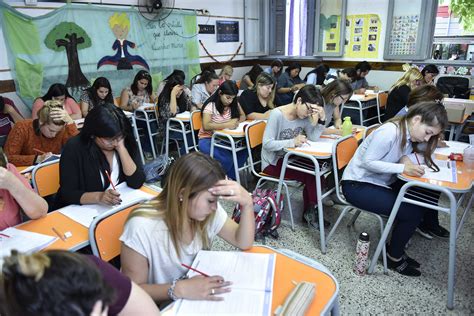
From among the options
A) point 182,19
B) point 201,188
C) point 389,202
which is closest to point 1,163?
point 201,188

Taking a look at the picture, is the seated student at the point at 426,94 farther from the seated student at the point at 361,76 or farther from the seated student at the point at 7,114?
the seated student at the point at 7,114

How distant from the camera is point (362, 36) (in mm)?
5961

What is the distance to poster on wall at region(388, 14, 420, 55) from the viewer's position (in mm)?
5367

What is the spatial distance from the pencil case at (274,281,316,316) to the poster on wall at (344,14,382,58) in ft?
19.1

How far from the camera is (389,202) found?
1.98 m

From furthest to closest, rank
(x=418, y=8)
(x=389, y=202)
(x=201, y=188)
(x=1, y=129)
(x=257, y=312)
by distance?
(x=418, y=8), (x=1, y=129), (x=389, y=202), (x=201, y=188), (x=257, y=312)

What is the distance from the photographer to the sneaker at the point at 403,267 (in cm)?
208

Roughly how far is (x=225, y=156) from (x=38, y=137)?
1501mm

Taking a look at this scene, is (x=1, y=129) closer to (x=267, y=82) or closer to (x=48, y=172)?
(x=48, y=172)

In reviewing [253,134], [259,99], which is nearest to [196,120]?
[259,99]

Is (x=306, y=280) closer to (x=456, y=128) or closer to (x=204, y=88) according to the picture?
(x=456, y=128)

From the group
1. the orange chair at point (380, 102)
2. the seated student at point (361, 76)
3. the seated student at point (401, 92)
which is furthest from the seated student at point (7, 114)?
the seated student at point (361, 76)

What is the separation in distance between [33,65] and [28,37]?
1.02 ft

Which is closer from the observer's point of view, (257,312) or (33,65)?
(257,312)
